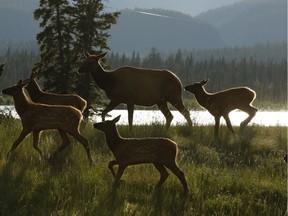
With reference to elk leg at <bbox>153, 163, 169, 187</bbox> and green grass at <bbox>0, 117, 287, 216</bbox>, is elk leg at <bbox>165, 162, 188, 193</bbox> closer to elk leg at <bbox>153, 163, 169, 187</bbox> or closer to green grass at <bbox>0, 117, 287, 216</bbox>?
green grass at <bbox>0, 117, 287, 216</bbox>

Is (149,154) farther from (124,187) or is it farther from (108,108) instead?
(108,108)

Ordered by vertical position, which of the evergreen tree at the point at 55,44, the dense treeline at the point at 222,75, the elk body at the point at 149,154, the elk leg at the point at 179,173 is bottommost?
the elk leg at the point at 179,173

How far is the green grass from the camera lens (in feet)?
22.5

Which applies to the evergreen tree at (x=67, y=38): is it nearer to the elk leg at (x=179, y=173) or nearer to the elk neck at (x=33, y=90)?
the elk neck at (x=33, y=90)

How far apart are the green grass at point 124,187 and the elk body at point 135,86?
2.81 meters

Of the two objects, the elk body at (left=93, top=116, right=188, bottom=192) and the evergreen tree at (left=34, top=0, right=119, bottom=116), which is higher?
the evergreen tree at (left=34, top=0, right=119, bottom=116)

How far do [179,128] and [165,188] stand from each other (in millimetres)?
5875

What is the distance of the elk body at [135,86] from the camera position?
43.5ft

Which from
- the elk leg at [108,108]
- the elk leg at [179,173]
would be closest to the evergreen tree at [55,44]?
the elk leg at [108,108]

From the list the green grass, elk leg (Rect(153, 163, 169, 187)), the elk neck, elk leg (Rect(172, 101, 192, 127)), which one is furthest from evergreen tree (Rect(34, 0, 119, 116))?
elk leg (Rect(153, 163, 169, 187))

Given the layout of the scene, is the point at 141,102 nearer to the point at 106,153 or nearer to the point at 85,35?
the point at 106,153

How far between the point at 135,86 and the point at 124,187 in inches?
247

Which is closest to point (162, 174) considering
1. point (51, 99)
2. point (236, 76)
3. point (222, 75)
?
point (51, 99)

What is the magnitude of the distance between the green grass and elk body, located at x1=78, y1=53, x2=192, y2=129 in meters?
2.81
